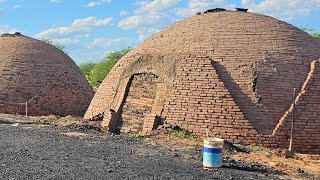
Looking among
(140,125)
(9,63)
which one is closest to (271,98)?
(140,125)

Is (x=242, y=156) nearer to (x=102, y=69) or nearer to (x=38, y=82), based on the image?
(x=38, y=82)

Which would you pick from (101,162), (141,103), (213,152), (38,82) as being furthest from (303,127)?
(38,82)

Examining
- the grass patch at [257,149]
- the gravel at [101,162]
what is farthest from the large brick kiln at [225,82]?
the gravel at [101,162]

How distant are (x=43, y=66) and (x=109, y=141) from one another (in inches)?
418

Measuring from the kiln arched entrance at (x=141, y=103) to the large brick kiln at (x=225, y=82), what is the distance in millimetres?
29

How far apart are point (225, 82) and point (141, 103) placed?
256 centimetres

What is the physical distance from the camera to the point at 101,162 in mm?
8328

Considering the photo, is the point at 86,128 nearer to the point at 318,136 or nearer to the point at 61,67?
the point at 318,136

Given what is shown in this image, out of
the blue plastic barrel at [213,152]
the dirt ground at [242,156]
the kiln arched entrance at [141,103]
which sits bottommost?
the dirt ground at [242,156]

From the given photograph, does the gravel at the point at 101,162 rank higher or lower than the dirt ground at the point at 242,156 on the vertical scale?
lower

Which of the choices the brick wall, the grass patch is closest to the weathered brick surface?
the grass patch

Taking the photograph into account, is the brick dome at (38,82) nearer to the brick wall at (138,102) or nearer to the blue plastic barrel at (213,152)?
the brick wall at (138,102)

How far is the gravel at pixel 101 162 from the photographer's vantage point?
7320mm

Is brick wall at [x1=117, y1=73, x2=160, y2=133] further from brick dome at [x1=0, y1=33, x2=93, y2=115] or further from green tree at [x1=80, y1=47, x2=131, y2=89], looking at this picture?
green tree at [x1=80, y1=47, x2=131, y2=89]
